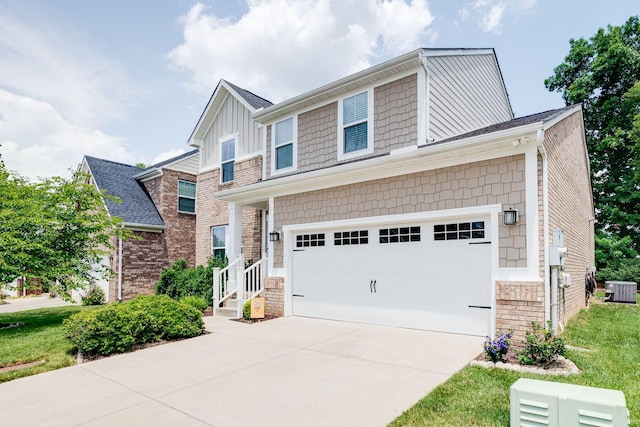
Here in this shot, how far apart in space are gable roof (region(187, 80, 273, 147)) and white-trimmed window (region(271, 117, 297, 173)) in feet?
5.80

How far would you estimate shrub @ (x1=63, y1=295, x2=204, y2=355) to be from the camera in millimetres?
6680

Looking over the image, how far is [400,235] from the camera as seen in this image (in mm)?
8289

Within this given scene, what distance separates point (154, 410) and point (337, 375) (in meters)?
2.26

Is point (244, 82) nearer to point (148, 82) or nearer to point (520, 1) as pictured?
point (148, 82)

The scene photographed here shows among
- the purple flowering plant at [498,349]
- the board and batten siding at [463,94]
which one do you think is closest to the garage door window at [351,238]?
the board and batten siding at [463,94]

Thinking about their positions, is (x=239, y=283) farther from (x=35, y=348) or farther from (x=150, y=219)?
(x=150, y=219)

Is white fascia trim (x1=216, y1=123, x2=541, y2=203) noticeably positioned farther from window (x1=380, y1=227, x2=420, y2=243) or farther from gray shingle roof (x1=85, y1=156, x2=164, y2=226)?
gray shingle roof (x1=85, y1=156, x2=164, y2=226)

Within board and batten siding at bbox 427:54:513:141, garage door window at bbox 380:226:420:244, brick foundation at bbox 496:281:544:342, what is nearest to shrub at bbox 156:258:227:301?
garage door window at bbox 380:226:420:244

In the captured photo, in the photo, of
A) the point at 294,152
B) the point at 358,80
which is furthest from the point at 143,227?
the point at 358,80

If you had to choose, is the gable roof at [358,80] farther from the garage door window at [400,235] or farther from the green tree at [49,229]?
the green tree at [49,229]

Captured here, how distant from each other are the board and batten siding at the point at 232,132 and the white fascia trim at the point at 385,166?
122 inches

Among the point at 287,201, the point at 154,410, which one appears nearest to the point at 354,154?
the point at 287,201

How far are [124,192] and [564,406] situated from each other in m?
17.5

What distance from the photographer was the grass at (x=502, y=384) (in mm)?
3770
